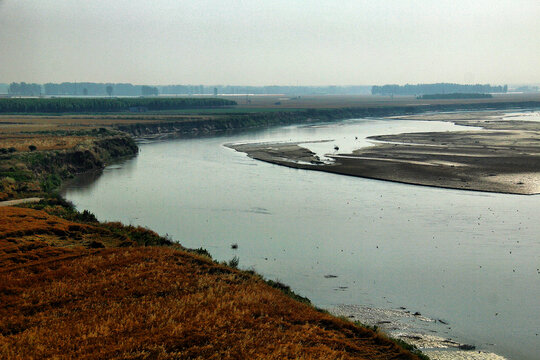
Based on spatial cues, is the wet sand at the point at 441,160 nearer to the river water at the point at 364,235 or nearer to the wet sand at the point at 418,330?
the river water at the point at 364,235

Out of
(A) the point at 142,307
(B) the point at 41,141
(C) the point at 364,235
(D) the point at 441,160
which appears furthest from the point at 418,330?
(B) the point at 41,141

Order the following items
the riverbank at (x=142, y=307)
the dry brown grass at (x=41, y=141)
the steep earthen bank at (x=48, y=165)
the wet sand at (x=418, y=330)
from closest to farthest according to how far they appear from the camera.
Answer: the riverbank at (x=142, y=307) < the wet sand at (x=418, y=330) < the steep earthen bank at (x=48, y=165) < the dry brown grass at (x=41, y=141)

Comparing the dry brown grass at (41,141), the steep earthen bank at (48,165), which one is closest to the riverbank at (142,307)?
the steep earthen bank at (48,165)

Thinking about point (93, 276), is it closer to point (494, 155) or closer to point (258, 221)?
point (258, 221)

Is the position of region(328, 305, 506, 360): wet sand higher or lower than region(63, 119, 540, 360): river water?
lower

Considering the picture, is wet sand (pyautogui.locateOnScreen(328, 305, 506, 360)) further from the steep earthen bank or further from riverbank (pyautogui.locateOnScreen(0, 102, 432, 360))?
the steep earthen bank

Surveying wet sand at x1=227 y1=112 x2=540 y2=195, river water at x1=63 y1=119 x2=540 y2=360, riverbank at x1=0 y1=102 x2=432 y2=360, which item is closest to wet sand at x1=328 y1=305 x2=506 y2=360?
river water at x1=63 y1=119 x2=540 y2=360
